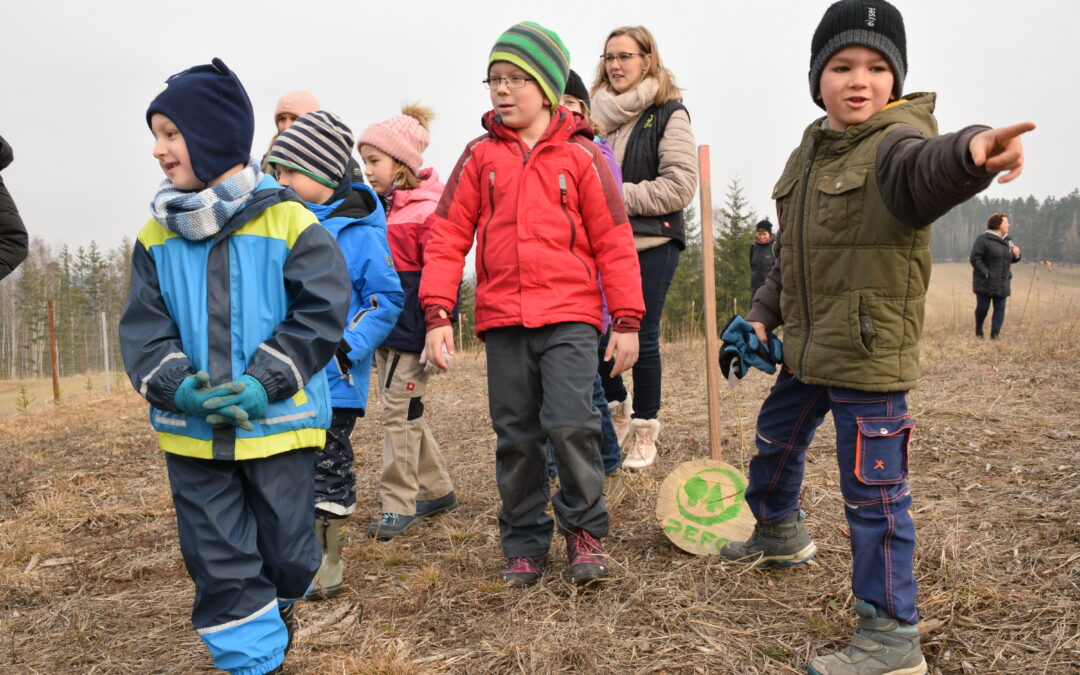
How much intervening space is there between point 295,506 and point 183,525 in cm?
27

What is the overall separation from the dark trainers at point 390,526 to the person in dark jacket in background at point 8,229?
189cm

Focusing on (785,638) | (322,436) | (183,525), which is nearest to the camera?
(183,525)

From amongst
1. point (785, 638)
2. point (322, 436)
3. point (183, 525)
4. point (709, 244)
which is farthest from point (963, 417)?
point (183, 525)

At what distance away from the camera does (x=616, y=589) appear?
2.63 m

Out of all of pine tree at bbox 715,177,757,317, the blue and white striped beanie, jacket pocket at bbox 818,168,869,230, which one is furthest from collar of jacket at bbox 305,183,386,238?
pine tree at bbox 715,177,757,317

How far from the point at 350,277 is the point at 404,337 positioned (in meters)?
0.74

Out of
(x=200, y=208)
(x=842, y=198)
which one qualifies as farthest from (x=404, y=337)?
(x=842, y=198)

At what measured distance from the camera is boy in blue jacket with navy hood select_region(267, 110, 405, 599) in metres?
2.79

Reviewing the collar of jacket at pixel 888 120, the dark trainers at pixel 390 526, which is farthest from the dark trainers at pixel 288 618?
the collar of jacket at pixel 888 120

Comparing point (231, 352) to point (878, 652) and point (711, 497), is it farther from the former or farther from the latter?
point (711, 497)

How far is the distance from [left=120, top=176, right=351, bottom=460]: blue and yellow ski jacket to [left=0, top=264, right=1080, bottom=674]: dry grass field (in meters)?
0.78

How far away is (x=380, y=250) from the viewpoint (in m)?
3.00

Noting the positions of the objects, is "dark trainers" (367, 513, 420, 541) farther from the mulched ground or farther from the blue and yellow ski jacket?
the blue and yellow ski jacket

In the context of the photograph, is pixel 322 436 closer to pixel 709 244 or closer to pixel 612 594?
pixel 612 594
